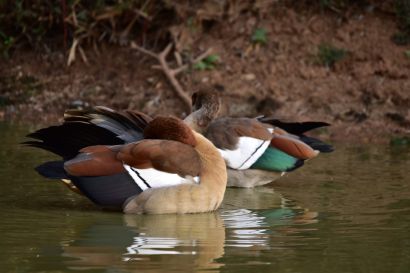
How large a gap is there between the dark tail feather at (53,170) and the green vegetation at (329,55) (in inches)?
270

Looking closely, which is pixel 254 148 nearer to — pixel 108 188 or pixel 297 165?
pixel 297 165

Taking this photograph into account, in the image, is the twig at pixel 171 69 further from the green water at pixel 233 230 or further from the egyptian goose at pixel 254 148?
the green water at pixel 233 230

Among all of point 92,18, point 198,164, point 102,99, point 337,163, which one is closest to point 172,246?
point 198,164

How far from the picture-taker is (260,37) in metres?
14.6

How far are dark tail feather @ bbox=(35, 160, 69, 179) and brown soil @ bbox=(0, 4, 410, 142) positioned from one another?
206 inches

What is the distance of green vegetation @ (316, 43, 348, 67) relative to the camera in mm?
14078

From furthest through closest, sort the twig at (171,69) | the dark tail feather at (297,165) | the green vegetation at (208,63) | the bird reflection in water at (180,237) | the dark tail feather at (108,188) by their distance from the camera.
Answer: the green vegetation at (208,63)
the twig at (171,69)
the dark tail feather at (297,165)
the dark tail feather at (108,188)
the bird reflection in water at (180,237)

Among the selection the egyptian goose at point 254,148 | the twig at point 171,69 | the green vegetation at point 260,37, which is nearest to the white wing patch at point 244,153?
the egyptian goose at point 254,148

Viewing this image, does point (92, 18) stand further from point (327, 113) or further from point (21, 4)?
point (327, 113)

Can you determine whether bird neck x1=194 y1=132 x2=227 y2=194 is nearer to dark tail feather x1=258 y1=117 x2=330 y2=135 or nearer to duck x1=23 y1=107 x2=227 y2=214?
duck x1=23 y1=107 x2=227 y2=214

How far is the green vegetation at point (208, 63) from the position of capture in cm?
1427

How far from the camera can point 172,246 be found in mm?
6539

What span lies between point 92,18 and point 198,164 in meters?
7.40

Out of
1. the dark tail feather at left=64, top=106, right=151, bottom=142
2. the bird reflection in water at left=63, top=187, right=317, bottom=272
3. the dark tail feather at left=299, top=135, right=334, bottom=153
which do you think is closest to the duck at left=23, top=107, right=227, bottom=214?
the bird reflection in water at left=63, top=187, right=317, bottom=272
